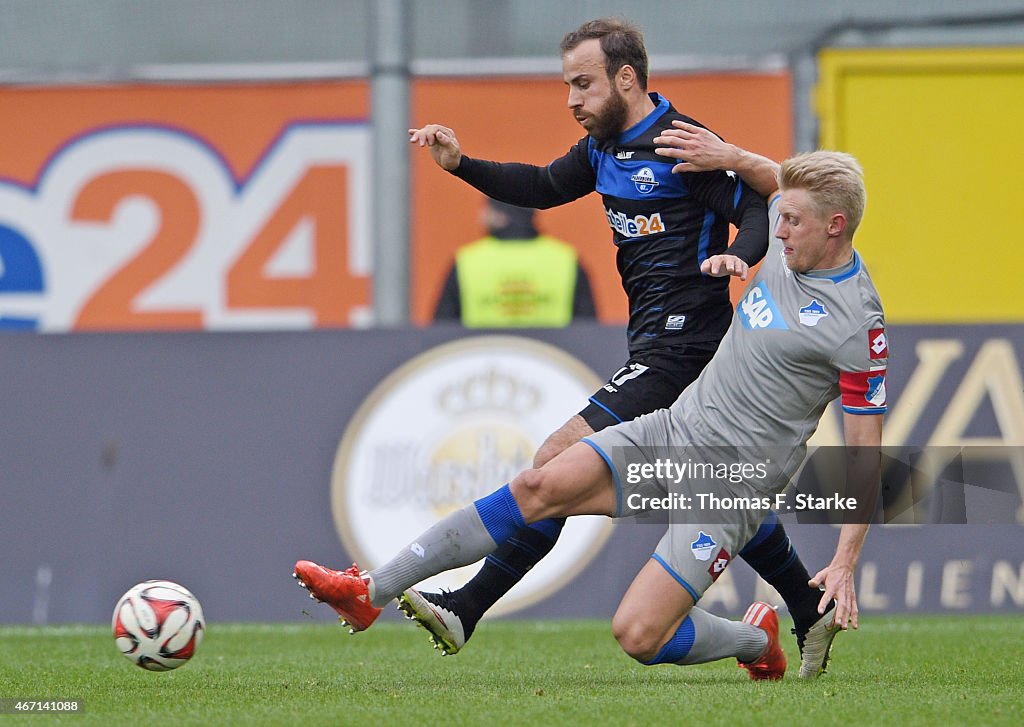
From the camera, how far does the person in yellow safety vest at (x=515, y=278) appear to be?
1080 centimetres

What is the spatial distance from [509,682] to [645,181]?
178cm

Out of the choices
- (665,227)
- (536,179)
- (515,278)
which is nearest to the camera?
(665,227)

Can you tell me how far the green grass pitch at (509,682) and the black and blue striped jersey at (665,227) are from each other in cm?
125

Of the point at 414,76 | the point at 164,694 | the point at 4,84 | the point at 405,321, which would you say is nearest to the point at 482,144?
the point at 414,76

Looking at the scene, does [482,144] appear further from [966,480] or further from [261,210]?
[966,480]

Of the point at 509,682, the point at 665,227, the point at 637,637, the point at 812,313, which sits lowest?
the point at 509,682

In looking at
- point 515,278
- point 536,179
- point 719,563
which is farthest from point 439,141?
point 515,278

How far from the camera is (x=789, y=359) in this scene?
5.21 meters

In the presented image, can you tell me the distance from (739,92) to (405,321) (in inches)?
130

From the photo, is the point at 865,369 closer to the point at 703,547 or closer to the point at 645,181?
the point at 703,547

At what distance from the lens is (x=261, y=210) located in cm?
1341

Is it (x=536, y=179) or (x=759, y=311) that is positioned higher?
(x=536, y=179)

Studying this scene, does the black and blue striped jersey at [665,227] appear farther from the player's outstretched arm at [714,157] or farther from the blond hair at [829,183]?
the blond hair at [829,183]

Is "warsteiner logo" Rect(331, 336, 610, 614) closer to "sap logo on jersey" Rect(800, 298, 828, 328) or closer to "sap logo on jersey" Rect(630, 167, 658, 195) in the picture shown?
"sap logo on jersey" Rect(630, 167, 658, 195)
